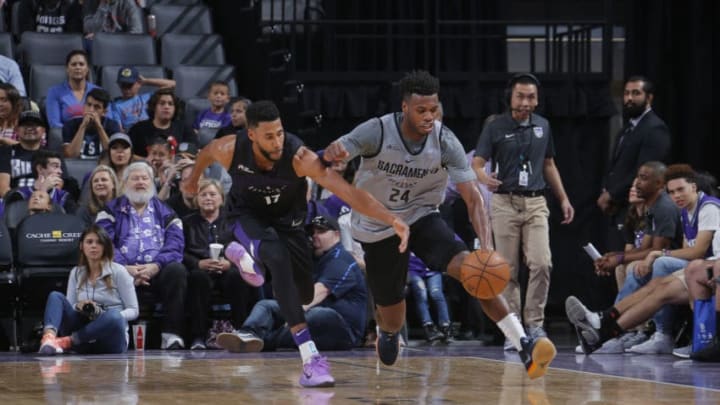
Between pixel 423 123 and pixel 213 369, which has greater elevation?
pixel 423 123

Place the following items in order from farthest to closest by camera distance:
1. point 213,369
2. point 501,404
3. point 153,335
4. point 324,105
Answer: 1. point 324,105
2. point 153,335
3. point 213,369
4. point 501,404

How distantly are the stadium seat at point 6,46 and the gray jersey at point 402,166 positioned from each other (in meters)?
5.98

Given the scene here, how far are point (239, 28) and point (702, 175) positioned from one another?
17.2 ft

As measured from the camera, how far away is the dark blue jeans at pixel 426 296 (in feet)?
36.5

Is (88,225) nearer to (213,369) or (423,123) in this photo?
(213,369)

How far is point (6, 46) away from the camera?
12320 millimetres

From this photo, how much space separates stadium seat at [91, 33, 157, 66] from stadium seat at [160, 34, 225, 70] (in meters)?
0.19

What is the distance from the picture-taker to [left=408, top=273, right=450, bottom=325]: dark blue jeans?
438 inches

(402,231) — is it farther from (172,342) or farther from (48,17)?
(48,17)

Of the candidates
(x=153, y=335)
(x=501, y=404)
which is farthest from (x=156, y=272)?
(x=501, y=404)

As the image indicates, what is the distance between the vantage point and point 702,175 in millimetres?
10102

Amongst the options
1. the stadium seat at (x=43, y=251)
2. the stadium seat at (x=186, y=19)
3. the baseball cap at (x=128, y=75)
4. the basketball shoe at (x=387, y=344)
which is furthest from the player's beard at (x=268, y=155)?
the stadium seat at (x=186, y=19)

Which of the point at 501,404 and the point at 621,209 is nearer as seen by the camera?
the point at 501,404

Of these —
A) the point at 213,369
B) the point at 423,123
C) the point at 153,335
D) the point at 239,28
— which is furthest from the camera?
the point at 239,28
